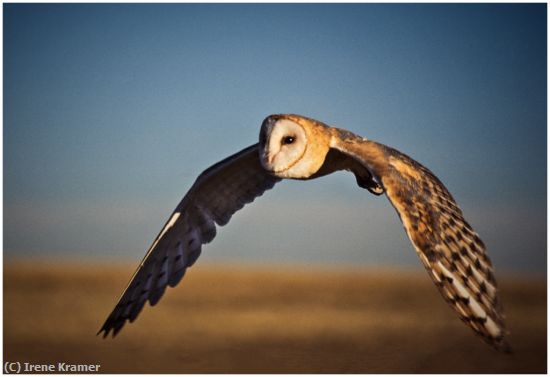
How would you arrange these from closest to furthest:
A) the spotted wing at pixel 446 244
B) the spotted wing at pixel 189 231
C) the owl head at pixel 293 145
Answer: the spotted wing at pixel 446 244
the owl head at pixel 293 145
the spotted wing at pixel 189 231

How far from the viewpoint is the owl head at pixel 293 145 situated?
17.7 feet

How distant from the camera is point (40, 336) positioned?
59.1 feet

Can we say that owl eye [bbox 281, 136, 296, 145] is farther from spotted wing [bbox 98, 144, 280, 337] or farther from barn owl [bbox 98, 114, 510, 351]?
spotted wing [bbox 98, 144, 280, 337]

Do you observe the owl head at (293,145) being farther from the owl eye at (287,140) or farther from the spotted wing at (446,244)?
the spotted wing at (446,244)

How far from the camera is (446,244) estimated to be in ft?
14.5

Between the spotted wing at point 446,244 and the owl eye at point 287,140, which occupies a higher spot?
the owl eye at point 287,140

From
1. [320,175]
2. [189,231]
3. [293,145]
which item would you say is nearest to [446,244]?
[293,145]

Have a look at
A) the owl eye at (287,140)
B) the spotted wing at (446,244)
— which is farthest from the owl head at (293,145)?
the spotted wing at (446,244)

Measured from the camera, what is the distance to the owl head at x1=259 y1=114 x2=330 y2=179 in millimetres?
5410

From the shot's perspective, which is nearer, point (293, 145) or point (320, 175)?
point (293, 145)

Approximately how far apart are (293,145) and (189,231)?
1166mm

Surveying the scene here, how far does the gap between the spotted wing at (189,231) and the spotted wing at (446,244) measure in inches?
56.2

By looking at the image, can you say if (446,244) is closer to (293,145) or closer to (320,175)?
(293,145)

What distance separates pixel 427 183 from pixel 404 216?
24.1 inches
